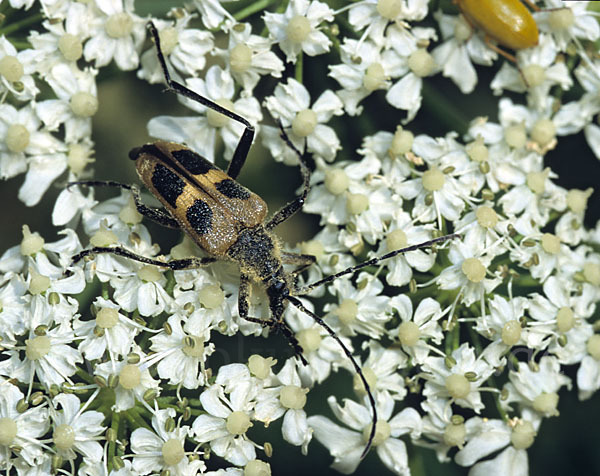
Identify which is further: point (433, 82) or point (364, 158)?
point (433, 82)

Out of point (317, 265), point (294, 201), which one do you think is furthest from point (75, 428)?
point (294, 201)

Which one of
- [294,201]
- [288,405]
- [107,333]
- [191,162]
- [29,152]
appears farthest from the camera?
[294,201]

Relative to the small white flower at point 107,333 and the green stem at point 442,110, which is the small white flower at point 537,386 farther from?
the small white flower at point 107,333

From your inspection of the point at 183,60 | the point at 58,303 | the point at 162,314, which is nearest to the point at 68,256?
the point at 58,303

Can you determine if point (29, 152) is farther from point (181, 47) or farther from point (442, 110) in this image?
point (442, 110)

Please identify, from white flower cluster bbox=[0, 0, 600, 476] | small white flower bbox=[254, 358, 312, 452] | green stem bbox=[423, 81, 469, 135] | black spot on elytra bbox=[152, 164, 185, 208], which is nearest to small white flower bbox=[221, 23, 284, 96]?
white flower cluster bbox=[0, 0, 600, 476]

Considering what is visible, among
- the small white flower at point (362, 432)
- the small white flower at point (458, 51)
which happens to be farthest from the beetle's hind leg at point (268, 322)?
the small white flower at point (458, 51)

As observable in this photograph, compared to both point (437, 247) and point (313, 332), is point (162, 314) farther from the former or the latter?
point (437, 247)
